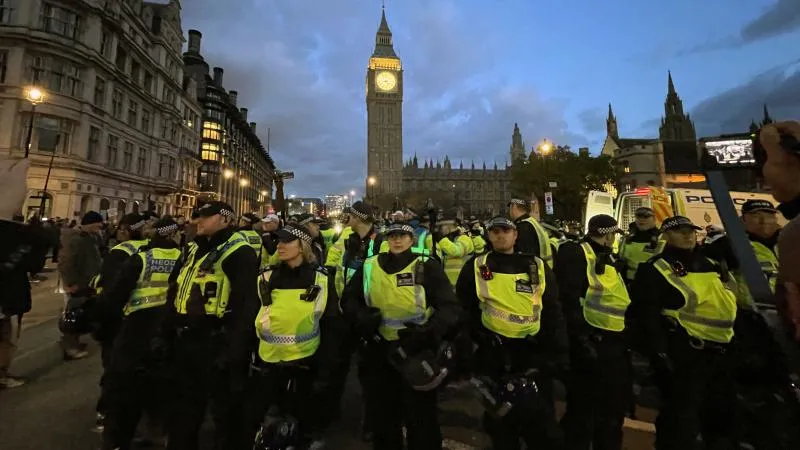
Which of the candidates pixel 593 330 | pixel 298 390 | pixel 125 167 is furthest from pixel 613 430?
pixel 125 167

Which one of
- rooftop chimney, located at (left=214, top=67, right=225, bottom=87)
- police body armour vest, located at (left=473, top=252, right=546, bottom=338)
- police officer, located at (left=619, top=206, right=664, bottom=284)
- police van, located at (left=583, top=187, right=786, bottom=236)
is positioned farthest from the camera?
rooftop chimney, located at (left=214, top=67, right=225, bottom=87)

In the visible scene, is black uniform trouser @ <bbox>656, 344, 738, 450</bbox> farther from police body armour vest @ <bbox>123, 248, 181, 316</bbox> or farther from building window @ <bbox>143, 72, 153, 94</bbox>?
building window @ <bbox>143, 72, 153, 94</bbox>

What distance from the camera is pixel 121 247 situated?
4449mm

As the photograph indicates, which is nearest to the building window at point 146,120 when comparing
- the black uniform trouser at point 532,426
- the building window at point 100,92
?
the building window at point 100,92

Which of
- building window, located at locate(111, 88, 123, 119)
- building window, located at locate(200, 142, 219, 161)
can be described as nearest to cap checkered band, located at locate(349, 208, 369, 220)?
building window, located at locate(111, 88, 123, 119)

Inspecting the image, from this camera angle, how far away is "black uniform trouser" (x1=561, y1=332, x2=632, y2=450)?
3695 mm

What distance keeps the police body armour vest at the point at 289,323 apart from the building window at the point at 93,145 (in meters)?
31.0

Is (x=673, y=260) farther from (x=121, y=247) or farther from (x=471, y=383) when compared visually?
(x=121, y=247)

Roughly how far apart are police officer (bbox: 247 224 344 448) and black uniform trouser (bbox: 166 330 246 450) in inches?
16.3

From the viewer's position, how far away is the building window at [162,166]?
36.6m

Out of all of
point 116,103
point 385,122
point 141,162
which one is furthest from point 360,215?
point 385,122

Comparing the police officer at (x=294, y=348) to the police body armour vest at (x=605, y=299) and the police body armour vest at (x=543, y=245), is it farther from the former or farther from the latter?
the police body armour vest at (x=543, y=245)

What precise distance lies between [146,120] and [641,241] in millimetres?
39586

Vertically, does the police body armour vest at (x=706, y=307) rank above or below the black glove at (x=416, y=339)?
above
